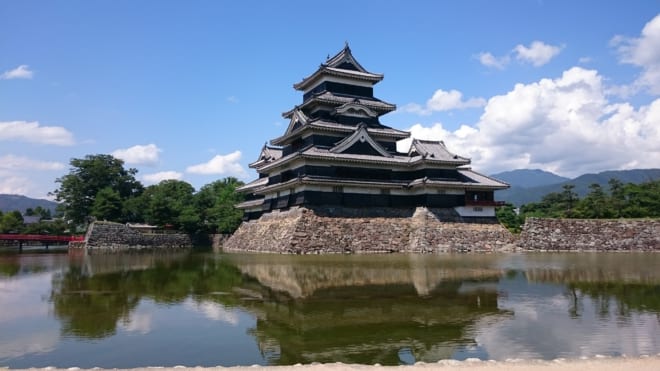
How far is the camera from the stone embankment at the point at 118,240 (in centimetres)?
4184

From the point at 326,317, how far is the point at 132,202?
148ft

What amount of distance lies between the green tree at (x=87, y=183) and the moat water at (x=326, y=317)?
36337 millimetres

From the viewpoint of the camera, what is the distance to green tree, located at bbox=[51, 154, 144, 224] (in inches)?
2041

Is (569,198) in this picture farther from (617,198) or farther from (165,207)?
(165,207)

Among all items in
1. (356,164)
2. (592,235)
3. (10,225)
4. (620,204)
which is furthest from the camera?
(10,225)

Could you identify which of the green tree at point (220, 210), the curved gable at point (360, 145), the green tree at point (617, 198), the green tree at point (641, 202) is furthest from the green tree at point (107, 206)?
the green tree at point (641, 202)

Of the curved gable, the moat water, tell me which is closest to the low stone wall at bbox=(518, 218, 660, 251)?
the curved gable

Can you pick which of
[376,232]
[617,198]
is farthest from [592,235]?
[376,232]

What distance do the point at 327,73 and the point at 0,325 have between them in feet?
104

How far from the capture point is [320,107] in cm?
3866

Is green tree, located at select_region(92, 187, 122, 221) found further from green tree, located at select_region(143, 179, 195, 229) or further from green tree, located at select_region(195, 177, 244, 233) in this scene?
green tree, located at select_region(195, 177, 244, 233)

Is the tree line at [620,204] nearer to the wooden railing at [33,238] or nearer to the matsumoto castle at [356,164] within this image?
the matsumoto castle at [356,164]

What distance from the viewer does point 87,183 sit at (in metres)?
52.7

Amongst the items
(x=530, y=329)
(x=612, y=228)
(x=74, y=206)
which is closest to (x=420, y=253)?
(x=612, y=228)
